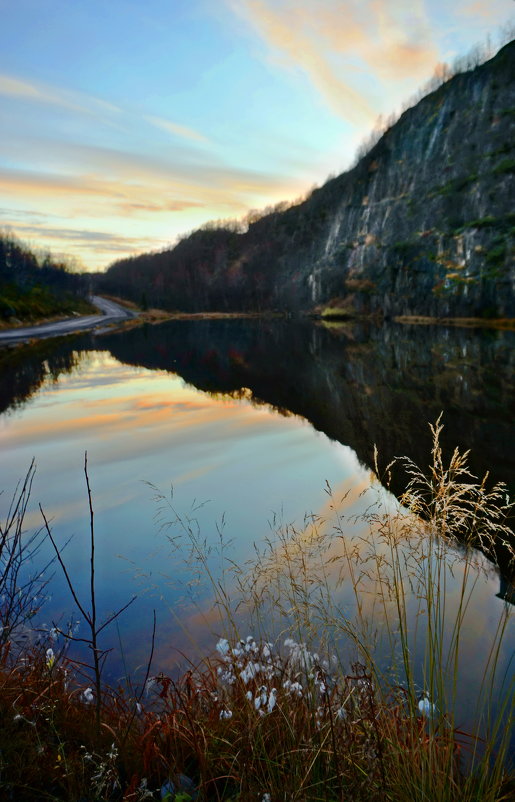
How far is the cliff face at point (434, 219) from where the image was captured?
65.4m

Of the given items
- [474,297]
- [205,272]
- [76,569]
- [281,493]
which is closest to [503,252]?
[474,297]

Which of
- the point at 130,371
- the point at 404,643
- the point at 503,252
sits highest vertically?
the point at 503,252

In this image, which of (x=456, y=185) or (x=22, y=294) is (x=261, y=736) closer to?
(x=22, y=294)

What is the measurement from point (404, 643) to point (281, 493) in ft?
21.5

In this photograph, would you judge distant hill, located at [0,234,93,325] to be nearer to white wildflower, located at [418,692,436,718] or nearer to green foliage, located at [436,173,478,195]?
white wildflower, located at [418,692,436,718]

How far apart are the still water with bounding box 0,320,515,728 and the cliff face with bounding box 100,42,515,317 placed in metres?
42.6

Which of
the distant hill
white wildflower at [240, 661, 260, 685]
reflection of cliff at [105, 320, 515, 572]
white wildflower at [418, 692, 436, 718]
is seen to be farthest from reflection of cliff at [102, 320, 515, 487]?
the distant hill

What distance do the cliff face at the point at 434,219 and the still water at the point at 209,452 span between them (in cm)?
4255

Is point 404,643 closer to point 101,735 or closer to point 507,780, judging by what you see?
point 507,780

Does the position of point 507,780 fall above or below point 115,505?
above

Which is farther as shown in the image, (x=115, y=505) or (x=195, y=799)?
(x=115, y=505)

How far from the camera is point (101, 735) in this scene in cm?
328

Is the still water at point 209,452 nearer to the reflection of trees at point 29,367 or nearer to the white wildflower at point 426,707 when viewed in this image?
the reflection of trees at point 29,367

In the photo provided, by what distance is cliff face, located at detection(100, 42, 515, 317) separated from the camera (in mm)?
65375
